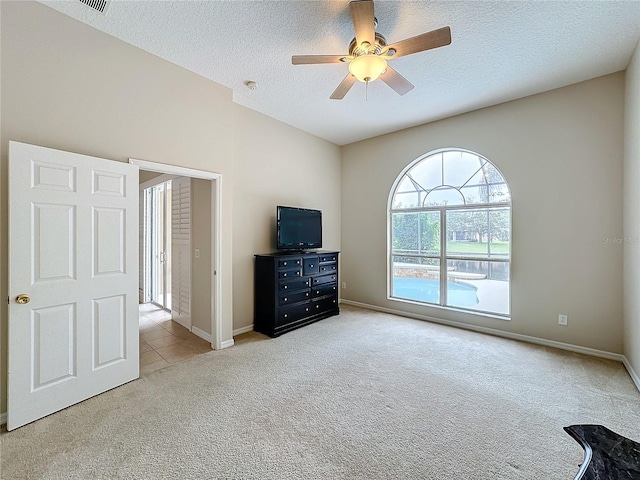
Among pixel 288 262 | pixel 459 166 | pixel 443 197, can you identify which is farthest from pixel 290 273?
pixel 459 166

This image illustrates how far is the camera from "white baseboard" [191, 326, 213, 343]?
11.8 ft

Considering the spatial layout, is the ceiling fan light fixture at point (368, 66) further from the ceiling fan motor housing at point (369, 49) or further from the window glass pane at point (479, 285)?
the window glass pane at point (479, 285)

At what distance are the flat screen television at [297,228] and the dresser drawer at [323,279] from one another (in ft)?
1.80

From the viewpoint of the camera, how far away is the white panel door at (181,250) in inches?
156

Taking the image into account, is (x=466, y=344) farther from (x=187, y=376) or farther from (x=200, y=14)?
(x=200, y=14)

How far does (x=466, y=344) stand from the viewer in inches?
137

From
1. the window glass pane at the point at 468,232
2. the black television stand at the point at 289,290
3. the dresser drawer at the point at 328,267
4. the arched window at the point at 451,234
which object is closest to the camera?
the black television stand at the point at 289,290

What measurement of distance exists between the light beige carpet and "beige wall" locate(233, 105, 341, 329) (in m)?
1.20

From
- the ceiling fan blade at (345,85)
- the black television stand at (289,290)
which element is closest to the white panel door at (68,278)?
the black television stand at (289,290)

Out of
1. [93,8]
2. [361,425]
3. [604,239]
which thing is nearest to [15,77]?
[93,8]

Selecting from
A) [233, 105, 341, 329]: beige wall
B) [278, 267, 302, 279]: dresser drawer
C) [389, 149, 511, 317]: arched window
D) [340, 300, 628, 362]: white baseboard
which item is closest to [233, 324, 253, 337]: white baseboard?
[233, 105, 341, 329]: beige wall

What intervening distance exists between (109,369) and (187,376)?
2.13 ft

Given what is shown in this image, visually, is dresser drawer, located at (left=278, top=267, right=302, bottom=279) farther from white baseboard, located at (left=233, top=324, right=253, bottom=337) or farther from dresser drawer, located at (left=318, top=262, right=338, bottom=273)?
white baseboard, located at (left=233, top=324, right=253, bottom=337)

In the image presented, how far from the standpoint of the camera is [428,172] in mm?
4516
